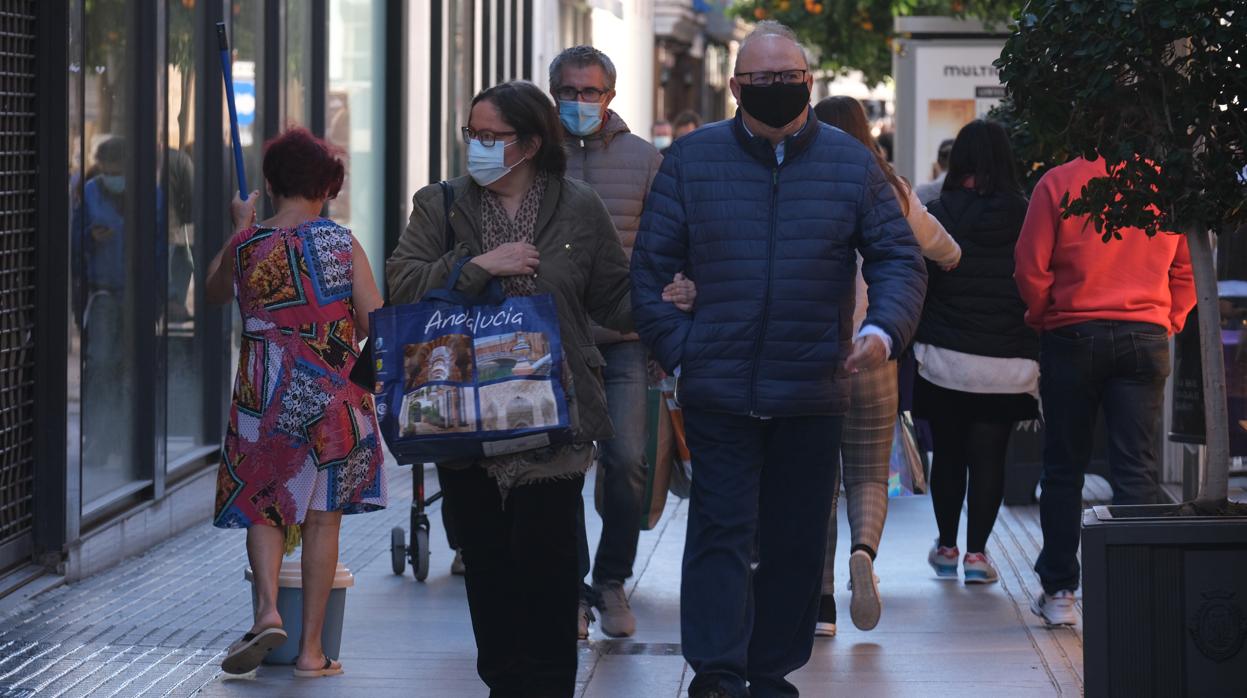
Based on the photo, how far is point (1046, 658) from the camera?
673 cm

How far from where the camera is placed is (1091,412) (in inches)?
285

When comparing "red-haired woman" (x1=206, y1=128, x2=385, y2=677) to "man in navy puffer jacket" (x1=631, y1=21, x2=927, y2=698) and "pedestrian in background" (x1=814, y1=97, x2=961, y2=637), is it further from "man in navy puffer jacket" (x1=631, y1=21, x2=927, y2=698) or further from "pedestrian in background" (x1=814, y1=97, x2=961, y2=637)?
"pedestrian in background" (x1=814, y1=97, x2=961, y2=637)

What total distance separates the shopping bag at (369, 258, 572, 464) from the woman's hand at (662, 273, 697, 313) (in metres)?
0.38

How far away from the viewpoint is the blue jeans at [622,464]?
6934 millimetres

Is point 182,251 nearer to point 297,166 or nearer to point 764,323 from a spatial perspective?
point 297,166

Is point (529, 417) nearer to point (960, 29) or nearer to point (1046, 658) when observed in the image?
point (1046, 658)

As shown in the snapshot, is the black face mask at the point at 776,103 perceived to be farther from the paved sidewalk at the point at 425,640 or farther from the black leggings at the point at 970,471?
the black leggings at the point at 970,471

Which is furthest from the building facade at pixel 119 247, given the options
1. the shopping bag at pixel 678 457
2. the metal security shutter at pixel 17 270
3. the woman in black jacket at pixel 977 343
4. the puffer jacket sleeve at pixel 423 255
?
the woman in black jacket at pixel 977 343

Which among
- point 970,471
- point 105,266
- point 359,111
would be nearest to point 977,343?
point 970,471

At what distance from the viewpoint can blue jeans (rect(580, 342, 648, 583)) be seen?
693 centimetres

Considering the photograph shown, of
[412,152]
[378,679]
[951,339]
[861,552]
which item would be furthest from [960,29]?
[378,679]

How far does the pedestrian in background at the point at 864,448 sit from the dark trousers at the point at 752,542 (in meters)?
1.21

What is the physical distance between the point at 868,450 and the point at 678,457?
79cm

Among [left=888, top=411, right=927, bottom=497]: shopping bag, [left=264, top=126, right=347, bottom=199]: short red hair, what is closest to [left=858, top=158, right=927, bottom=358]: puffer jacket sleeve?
[left=264, top=126, right=347, bottom=199]: short red hair
